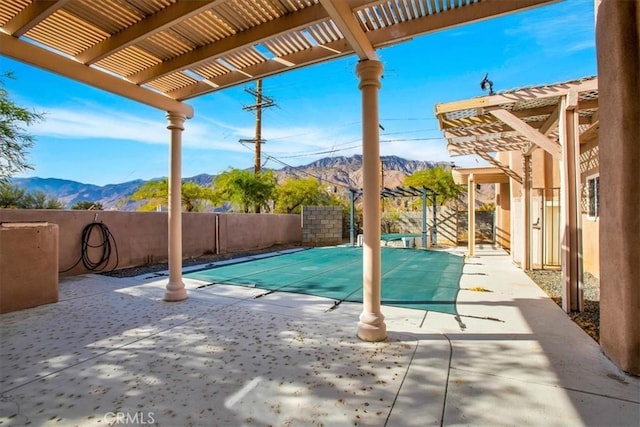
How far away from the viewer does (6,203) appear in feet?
38.2

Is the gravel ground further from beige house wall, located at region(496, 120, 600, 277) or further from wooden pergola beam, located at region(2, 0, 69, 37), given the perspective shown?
wooden pergola beam, located at region(2, 0, 69, 37)

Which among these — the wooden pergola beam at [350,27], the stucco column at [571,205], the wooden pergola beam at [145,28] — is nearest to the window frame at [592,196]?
the stucco column at [571,205]

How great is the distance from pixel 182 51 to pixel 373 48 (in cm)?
208

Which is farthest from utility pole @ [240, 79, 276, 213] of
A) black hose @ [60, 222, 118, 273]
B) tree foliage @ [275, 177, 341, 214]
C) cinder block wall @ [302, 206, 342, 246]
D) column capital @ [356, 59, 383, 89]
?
column capital @ [356, 59, 383, 89]

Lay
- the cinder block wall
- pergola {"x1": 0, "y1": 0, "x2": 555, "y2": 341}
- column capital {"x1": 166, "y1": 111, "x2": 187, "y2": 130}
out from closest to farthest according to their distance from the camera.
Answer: pergola {"x1": 0, "y1": 0, "x2": 555, "y2": 341} < column capital {"x1": 166, "y1": 111, "x2": 187, "y2": 130} < the cinder block wall

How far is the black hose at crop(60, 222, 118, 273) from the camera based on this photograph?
21.4 feet

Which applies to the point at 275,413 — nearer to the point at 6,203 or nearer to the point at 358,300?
the point at 358,300

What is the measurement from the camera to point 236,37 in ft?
9.84

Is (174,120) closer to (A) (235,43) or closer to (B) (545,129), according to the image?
(A) (235,43)

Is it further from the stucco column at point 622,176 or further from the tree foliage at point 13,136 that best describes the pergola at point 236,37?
the tree foliage at point 13,136

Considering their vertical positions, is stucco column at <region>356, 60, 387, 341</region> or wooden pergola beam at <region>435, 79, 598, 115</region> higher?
wooden pergola beam at <region>435, 79, 598, 115</region>

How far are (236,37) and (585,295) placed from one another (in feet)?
19.0

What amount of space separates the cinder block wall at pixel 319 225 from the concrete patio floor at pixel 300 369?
987 cm

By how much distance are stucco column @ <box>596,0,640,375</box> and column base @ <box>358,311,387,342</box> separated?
1773 mm
